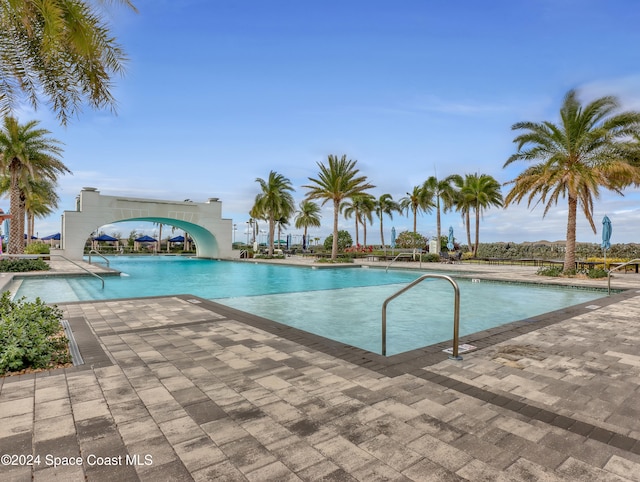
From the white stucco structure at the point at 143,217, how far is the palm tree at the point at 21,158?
5.49 meters

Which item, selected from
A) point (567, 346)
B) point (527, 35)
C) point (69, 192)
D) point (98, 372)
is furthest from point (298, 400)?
point (69, 192)

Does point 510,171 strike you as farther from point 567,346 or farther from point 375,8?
point 567,346

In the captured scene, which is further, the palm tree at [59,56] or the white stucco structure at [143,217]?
the white stucco structure at [143,217]

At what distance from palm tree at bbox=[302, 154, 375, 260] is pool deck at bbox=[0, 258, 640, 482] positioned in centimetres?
2121

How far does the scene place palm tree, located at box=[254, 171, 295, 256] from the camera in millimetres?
31672

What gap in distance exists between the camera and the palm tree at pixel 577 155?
45.2ft

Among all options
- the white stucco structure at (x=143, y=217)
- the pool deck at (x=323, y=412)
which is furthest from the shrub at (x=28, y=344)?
the white stucco structure at (x=143, y=217)

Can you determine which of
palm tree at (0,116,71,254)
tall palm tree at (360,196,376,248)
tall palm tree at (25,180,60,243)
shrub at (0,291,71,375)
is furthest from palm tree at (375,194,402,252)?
shrub at (0,291,71,375)

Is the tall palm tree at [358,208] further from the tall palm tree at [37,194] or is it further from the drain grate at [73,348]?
the drain grate at [73,348]

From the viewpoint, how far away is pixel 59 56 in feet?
22.8

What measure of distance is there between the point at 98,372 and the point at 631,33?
14.2 meters

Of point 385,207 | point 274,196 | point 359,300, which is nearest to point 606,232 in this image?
point 359,300

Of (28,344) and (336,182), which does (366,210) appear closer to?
(336,182)

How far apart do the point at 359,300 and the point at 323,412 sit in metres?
8.24
